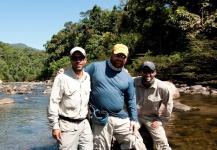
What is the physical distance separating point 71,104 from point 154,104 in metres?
1.48

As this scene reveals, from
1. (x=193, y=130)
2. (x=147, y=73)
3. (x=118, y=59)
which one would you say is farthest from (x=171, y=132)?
(x=118, y=59)

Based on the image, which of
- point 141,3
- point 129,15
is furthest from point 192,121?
point 129,15

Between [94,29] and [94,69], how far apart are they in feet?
165

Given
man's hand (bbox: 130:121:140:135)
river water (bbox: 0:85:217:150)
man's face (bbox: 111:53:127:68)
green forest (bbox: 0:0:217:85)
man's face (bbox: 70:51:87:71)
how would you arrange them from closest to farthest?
man's face (bbox: 70:51:87:71), man's face (bbox: 111:53:127:68), man's hand (bbox: 130:121:140:135), river water (bbox: 0:85:217:150), green forest (bbox: 0:0:217:85)

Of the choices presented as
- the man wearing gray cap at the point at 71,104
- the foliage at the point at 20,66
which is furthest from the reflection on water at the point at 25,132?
the foliage at the point at 20,66

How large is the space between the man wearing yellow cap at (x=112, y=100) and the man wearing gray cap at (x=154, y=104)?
53 cm

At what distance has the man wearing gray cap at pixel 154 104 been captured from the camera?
424 centimetres

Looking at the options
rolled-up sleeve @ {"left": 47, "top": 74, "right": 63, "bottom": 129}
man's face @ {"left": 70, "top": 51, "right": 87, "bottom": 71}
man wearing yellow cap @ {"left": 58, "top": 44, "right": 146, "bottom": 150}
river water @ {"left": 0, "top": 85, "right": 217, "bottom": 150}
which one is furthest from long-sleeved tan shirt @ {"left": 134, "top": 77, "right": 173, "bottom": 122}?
river water @ {"left": 0, "top": 85, "right": 217, "bottom": 150}

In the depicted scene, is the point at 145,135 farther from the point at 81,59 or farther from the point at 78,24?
the point at 78,24

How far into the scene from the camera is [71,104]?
334cm

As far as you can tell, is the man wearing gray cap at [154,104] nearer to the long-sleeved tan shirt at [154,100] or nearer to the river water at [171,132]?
the long-sleeved tan shirt at [154,100]

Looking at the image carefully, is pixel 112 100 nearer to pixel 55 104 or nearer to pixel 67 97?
pixel 67 97

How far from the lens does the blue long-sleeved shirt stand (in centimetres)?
359

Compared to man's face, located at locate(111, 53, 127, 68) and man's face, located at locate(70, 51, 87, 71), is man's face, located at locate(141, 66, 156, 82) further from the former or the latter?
man's face, located at locate(70, 51, 87, 71)
